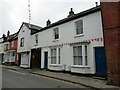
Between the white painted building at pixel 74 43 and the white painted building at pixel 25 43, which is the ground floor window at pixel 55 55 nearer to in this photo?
the white painted building at pixel 74 43

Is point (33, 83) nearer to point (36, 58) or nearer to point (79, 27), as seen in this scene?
point (79, 27)

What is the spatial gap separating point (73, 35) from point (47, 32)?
17.4ft

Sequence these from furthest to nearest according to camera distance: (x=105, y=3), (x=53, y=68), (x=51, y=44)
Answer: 1. (x=51, y=44)
2. (x=53, y=68)
3. (x=105, y=3)

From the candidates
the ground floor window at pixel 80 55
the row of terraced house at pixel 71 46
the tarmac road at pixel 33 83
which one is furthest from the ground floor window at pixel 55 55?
the tarmac road at pixel 33 83

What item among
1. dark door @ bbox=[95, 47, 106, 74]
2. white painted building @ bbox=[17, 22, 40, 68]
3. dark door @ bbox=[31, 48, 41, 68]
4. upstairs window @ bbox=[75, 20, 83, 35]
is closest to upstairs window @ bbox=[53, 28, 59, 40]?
upstairs window @ bbox=[75, 20, 83, 35]

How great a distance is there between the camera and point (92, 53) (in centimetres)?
1155

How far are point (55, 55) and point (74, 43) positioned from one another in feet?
12.2

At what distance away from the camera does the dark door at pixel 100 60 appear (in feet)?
35.4

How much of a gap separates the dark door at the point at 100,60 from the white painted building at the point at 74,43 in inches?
7.1

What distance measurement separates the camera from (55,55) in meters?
16.0

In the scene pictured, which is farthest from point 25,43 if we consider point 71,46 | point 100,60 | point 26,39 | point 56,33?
point 100,60

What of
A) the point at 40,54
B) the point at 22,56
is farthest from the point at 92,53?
the point at 22,56

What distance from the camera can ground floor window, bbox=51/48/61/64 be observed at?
15391 millimetres

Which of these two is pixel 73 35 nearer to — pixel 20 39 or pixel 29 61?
pixel 29 61
